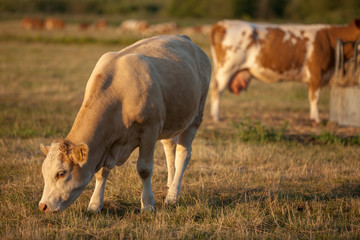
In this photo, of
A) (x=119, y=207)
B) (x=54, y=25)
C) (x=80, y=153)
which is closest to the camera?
(x=80, y=153)

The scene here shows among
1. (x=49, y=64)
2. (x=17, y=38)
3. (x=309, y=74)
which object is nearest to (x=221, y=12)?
(x=17, y=38)

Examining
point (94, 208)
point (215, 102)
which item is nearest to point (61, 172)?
point (94, 208)

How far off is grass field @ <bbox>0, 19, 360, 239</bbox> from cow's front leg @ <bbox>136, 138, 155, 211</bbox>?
16 centimetres

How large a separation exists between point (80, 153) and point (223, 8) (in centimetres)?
5188

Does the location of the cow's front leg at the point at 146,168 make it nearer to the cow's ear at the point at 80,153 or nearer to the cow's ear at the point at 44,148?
the cow's ear at the point at 80,153

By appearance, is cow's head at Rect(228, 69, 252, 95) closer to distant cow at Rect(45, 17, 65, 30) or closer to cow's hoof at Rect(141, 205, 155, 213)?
cow's hoof at Rect(141, 205, 155, 213)

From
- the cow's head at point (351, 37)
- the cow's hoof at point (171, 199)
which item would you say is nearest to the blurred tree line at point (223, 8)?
the cow's head at point (351, 37)

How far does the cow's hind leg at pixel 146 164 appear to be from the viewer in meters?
4.25

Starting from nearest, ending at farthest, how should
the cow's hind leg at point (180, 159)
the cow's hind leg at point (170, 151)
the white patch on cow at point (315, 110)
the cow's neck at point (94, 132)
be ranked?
1. the cow's neck at point (94, 132)
2. the cow's hind leg at point (180, 159)
3. the cow's hind leg at point (170, 151)
4. the white patch on cow at point (315, 110)

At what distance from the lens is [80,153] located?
3697 millimetres

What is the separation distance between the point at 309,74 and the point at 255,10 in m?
44.6

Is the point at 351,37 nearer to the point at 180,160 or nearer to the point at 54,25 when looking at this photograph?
the point at 180,160

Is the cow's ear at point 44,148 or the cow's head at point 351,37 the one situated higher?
the cow's head at point 351,37

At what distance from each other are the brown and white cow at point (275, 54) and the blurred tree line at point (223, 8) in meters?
16.2
